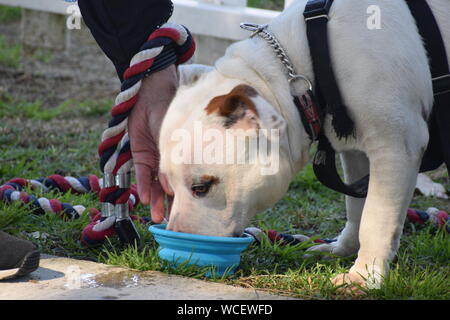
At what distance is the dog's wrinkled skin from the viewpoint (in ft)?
8.55

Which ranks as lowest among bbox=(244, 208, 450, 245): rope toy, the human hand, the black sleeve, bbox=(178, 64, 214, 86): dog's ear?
bbox=(244, 208, 450, 245): rope toy

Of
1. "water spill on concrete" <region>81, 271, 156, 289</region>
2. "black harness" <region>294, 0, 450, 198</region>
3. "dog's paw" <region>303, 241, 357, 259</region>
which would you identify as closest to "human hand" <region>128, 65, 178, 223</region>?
"water spill on concrete" <region>81, 271, 156, 289</region>

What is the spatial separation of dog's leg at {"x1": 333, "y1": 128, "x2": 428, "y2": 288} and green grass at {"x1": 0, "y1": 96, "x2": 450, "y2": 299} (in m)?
0.09

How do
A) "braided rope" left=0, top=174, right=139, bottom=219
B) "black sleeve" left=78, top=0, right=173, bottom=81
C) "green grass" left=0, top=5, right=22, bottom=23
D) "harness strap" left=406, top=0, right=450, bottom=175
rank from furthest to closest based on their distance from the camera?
"green grass" left=0, top=5, right=22, bottom=23 < "braided rope" left=0, top=174, right=139, bottom=219 < "black sleeve" left=78, top=0, right=173, bottom=81 < "harness strap" left=406, top=0, right=450, bottom=175

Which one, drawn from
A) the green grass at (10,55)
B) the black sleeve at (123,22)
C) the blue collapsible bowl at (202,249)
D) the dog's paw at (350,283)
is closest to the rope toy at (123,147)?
the black sleeve at (123,22)

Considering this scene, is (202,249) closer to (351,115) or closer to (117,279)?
(117,279)

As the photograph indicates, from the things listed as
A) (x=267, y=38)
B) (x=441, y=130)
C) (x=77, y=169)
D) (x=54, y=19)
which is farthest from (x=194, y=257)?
(x=54, y=19)

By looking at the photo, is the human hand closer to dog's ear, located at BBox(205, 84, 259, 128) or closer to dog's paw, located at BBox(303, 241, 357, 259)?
dog's ear, located at BBox(205, 84, 259, 128)

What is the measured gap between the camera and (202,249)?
2676 millimetres

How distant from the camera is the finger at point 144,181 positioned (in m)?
2.86

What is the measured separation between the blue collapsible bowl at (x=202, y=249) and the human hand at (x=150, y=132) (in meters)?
0.21

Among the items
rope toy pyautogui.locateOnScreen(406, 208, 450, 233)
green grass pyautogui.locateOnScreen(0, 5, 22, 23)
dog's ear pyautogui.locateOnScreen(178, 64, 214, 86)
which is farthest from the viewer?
green grass pyautogui.locateOnScreen(0, 5, 22, 23)
